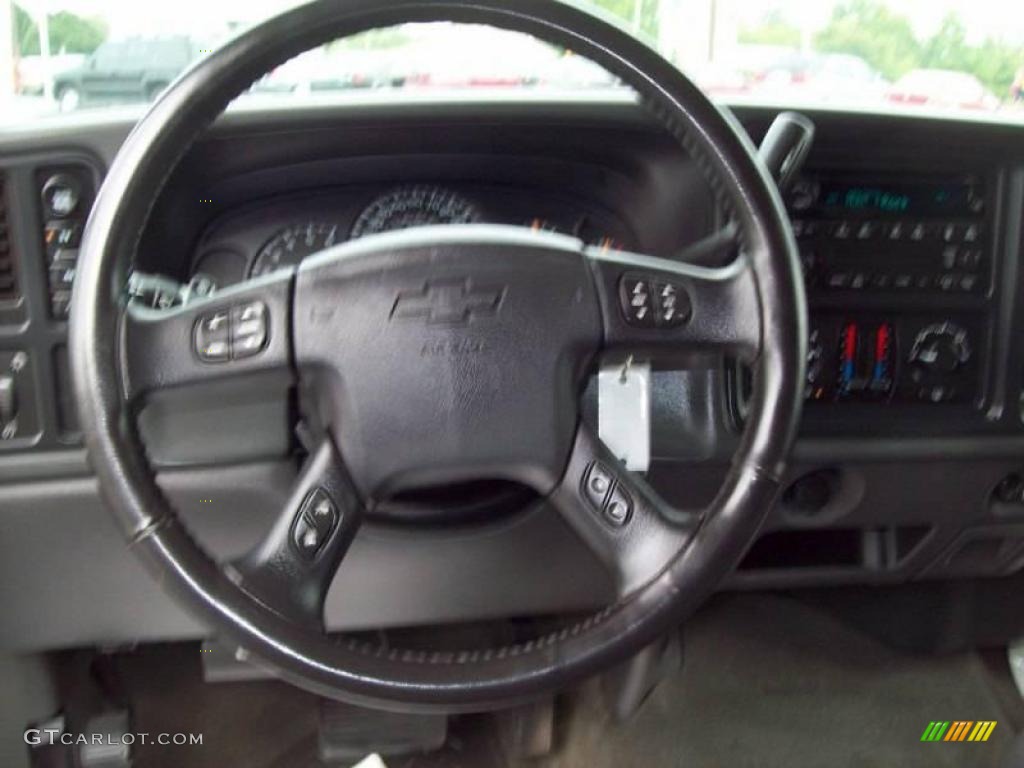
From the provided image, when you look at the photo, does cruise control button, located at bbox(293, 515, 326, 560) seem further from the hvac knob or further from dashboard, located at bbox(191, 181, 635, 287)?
the hvac knob

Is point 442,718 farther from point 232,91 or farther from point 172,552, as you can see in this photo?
point 232,91

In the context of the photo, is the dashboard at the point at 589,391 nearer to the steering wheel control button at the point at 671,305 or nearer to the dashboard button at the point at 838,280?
the dashboard button at the point at 838,280

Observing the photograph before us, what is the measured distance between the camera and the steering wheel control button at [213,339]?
969 millimetres

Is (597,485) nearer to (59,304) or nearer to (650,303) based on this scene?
(650,303)

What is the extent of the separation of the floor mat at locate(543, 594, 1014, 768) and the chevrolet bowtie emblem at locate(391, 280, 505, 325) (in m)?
0.91

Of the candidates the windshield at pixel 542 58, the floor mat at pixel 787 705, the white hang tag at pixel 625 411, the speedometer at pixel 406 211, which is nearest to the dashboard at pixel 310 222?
the speedometer at pixel 406 211

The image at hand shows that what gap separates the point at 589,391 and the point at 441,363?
1.01 feet

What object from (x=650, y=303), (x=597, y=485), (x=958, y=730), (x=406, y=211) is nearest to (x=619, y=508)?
(x=597, y=485)

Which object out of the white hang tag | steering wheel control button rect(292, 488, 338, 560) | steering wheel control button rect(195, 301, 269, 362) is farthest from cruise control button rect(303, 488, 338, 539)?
the white hang tag

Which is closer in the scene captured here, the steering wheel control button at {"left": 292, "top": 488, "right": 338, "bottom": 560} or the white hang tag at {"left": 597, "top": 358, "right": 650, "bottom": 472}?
the steering wheel control button at {"left": 292, "top": 488, "right": 338, "bottom": 560}

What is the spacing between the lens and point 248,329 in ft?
3.19

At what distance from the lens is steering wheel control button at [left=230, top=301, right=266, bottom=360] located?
3.18 feet

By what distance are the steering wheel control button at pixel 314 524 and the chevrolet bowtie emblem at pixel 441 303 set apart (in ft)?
0.56

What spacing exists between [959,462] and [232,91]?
3.30 ft
